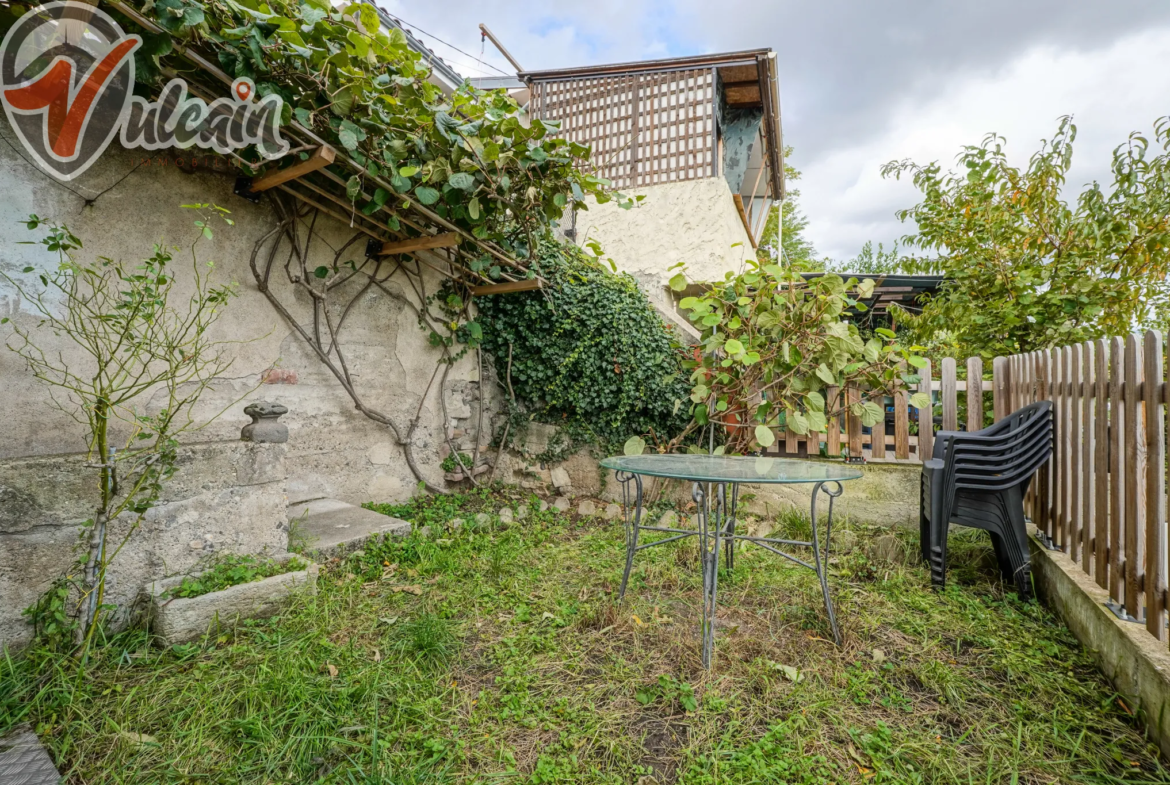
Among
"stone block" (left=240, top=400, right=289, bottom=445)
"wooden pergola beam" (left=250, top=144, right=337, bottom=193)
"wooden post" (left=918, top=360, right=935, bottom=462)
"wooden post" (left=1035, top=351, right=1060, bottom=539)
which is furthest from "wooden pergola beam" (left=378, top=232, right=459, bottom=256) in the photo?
"wooden post" (left=1035, top=351, right=1060, bottom=539)

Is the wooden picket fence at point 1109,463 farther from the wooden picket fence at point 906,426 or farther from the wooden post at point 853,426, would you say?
the wooden post at point 853,426

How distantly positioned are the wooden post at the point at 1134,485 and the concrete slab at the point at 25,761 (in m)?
3.17

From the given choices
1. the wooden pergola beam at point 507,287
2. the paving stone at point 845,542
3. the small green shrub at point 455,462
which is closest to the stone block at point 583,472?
→ the small green shrub at point 455,462

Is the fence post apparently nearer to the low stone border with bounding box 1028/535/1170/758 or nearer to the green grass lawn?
the low stone border with bounding box 1028/535/1170/758

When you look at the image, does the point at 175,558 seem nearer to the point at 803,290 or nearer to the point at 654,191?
the point at 803,290

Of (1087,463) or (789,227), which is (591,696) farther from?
(789,227)

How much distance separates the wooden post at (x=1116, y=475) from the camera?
1794 mm

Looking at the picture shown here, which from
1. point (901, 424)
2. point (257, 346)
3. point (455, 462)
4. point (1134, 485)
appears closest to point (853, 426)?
point (901, 424)

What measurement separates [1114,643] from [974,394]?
1.86 m

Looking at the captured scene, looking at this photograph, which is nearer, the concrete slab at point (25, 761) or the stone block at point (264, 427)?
the concrete slab at point (25, 761)

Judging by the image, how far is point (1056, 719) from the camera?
1585 millimetres

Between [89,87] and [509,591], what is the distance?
2.96m

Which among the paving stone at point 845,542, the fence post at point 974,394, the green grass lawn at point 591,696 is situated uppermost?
the fence post at point 974,394

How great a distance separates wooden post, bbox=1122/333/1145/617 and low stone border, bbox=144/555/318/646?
3.11m
